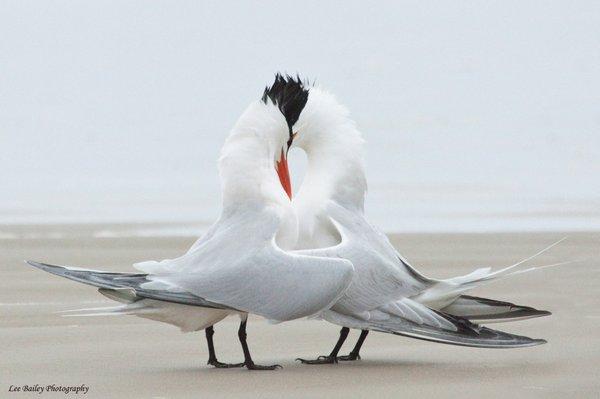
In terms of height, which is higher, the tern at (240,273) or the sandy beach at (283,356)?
the tern at (240,273)

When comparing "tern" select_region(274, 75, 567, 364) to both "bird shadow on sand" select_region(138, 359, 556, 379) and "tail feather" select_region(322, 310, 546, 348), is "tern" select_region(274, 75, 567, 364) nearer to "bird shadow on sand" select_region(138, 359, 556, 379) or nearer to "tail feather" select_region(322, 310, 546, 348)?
"tail feather" select_region(322, 310, 546, 348)

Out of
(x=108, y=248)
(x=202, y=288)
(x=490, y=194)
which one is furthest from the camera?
(x=490, y=194)

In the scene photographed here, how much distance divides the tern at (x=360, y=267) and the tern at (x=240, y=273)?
24 centimetres

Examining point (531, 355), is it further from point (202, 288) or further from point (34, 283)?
point (34, 283)

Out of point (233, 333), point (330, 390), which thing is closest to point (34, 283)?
point (233, 333)

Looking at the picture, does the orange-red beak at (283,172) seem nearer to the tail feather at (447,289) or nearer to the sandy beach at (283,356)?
the sandy beach at (283,356)

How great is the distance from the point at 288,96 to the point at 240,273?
142 cm

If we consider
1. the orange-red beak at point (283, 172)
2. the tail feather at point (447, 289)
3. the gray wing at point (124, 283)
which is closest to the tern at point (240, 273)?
the gray wing at point (124, 283)

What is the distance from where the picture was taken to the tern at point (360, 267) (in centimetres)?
945

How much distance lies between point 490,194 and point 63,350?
67.0 feet

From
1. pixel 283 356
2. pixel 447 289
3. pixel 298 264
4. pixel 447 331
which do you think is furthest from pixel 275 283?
pixel 447 289

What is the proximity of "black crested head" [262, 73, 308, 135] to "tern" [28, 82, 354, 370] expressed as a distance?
369mm

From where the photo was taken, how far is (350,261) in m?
9.57

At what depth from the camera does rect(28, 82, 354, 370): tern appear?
916 centimetres
